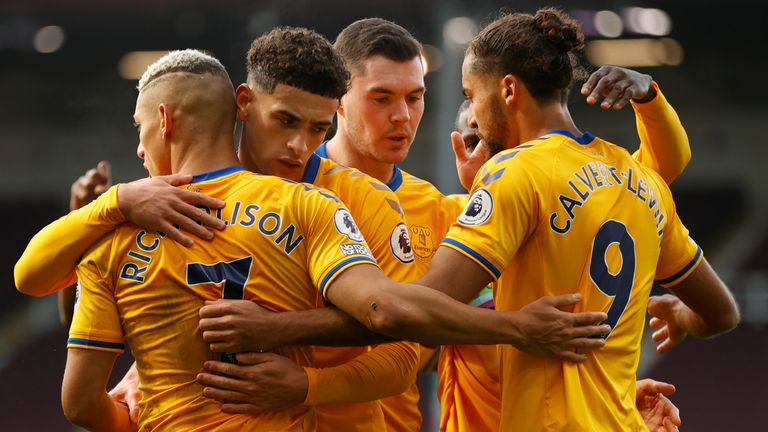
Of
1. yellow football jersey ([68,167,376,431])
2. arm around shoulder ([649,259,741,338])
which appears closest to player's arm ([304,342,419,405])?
yellow football jersey ([68,167,376,431])

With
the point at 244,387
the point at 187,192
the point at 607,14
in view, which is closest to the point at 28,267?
the point at 187,192

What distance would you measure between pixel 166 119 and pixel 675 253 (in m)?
1.71

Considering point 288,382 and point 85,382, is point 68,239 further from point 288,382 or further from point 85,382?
point 288,382

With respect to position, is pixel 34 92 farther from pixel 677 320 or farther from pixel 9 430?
pixel 677 320

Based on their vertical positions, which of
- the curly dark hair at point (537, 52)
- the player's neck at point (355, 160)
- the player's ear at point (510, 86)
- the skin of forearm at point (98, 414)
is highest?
the curly dark hair at point (537, 52)

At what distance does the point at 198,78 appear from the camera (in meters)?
3.25

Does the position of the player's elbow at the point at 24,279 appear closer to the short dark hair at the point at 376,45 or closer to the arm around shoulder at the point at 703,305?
the short dark hair at the point at 376,45

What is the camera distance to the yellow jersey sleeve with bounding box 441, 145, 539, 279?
2992 mm

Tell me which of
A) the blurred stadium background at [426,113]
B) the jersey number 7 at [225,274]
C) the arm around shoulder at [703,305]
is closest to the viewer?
the jersey number 7 at [225,274]

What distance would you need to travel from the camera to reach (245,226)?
2.94 m

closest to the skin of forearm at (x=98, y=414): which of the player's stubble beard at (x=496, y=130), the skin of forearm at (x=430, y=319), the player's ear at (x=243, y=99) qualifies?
the skin of forearm at (x=430, y=319)

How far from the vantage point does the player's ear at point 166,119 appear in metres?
3.18

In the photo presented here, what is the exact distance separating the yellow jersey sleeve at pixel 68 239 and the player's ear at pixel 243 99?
54 centimetres

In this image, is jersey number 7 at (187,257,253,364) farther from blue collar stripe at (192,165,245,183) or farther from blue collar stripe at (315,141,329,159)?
blue collar stripe at (315,141,329,159)
